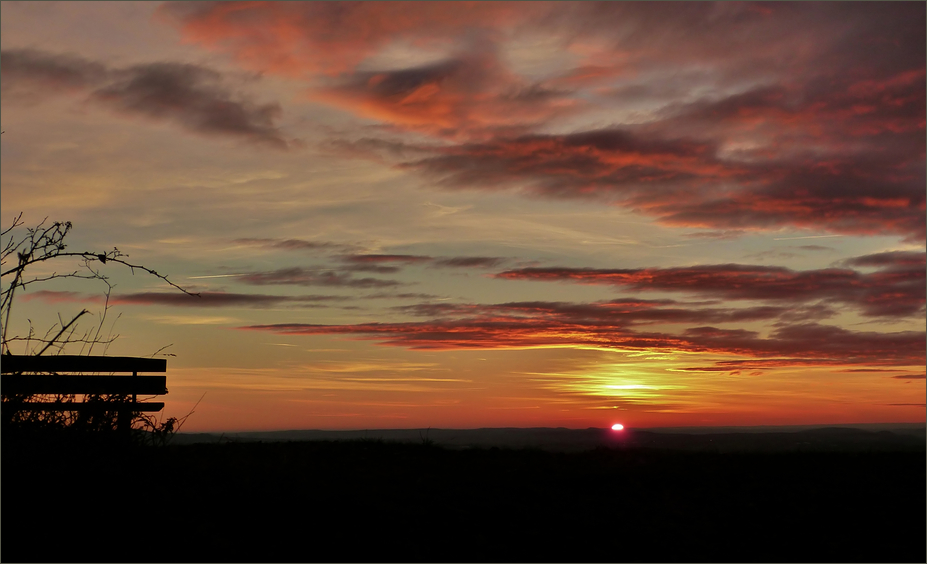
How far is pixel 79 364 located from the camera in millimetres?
10016

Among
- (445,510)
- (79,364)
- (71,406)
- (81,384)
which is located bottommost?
(445,510)

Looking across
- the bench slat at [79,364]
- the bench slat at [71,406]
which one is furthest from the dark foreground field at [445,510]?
the bench slat at [79,364]

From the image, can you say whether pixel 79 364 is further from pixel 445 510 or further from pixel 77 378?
pixel 445 510

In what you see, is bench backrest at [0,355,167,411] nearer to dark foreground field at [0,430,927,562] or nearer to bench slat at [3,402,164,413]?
bench slat at [3,402,164,413]

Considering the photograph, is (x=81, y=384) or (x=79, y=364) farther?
(x=79, y=364)

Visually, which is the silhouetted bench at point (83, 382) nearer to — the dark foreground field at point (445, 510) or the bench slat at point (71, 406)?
the bench slat at point (71, 406)

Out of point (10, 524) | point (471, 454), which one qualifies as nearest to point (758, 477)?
Result: point (471, 454)

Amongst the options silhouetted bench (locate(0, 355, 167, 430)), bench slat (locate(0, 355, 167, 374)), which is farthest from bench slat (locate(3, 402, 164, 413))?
bench slat (locate(0, 355, 167, 374))

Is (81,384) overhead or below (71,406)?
overhead

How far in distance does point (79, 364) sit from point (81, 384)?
48 cm

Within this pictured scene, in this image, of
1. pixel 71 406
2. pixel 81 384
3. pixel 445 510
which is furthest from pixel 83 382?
pixel 445 510

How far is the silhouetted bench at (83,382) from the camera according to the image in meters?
8.04

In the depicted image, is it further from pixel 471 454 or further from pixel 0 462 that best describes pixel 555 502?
pixel 0 462

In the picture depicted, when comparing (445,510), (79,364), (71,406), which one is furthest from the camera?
(79,364)
